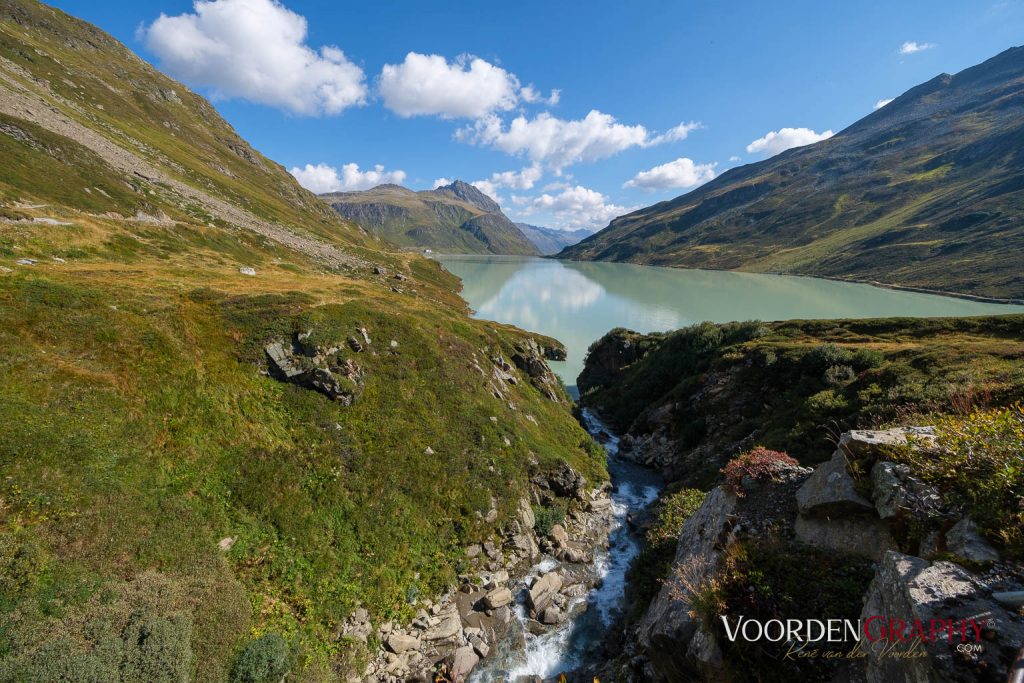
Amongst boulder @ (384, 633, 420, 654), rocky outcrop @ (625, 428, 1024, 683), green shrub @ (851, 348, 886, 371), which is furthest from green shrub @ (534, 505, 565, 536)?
green shrub @ (851, 348, 886, 371)

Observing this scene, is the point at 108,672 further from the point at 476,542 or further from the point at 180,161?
the point at 180,161

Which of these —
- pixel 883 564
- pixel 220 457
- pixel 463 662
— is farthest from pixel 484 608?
pixel 883 564

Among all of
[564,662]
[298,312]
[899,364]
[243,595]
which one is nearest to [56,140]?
[298,312]

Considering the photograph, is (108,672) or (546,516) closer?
(108,672)

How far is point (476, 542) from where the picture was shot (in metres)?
22.1

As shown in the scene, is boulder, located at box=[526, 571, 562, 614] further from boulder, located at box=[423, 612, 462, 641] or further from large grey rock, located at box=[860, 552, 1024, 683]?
large grey rock, located at box=[860, 552, 1024, 683]

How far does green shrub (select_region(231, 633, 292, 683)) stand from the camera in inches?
506

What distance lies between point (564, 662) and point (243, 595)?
534 inches

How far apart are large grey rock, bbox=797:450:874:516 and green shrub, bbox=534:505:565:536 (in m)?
16.0

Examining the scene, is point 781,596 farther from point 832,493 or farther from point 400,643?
point 400,643

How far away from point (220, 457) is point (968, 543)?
25.0 meters

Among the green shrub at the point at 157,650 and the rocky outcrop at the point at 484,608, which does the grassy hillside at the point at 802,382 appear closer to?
the rocky outcrop at the point at 484,608

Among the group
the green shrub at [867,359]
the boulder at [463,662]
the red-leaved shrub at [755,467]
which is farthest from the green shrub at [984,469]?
the green shrub at [867,359]

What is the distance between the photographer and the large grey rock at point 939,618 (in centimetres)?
514
